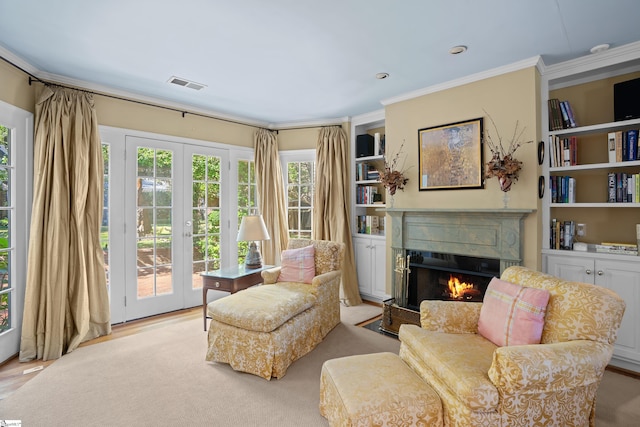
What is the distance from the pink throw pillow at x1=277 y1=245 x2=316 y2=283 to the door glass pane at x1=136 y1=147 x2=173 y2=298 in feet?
5.12

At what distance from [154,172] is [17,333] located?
6.45 feet

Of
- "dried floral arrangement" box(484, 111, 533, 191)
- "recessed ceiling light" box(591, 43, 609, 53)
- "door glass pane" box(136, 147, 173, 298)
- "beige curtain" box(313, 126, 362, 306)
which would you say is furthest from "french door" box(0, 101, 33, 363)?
"recessed ceiling light" box(591, 43, 609, 53)

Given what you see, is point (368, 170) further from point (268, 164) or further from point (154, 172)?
point (154, 172)

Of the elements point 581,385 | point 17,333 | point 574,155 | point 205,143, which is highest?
point 205,143

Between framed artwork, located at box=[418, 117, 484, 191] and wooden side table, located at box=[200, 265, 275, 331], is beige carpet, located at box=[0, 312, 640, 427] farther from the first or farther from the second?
framed artwork, located at box=[418, 117, 484, 191]

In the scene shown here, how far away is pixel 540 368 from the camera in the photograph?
1.46 meters

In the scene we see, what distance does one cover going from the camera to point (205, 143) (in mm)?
4277

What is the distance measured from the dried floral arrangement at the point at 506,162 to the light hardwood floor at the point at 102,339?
140 inches

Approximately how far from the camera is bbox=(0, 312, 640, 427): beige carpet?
2.02 meters

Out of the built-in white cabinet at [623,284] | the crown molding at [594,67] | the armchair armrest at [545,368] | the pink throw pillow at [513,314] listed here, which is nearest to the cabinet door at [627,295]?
the built-in white cabinet at [623,284]

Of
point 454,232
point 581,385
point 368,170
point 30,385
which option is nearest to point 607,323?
point 581,385

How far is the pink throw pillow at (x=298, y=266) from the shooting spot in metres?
3.40

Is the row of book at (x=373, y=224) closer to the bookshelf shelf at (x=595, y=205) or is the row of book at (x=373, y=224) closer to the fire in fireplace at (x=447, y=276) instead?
the fire in fireplace at (x=447, y=276)

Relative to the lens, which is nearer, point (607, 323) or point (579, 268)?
point (607, 323)
